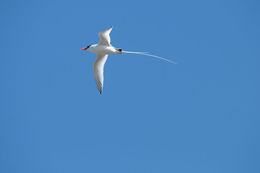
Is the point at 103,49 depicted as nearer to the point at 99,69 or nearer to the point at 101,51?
the point at 101,51

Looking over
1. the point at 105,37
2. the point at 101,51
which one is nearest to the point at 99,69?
the point at 101,51

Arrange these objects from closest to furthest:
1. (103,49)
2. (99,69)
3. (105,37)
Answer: (105,37) → (103,49) → (99,69)

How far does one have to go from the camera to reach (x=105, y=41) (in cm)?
1524

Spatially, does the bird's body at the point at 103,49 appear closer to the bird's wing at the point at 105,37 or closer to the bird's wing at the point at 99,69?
the bird's wing at the point at 105,37

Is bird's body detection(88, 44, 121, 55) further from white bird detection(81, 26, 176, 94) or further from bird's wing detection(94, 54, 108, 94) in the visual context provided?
bird's wing detection(94, 54, 108, 94)

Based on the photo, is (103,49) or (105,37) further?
(103,49)

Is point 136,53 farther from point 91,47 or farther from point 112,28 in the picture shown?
point 91,47

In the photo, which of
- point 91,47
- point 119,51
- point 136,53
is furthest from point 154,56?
point 91,47

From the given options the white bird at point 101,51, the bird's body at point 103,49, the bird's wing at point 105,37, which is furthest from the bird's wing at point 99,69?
the bird's wing at point 105,37

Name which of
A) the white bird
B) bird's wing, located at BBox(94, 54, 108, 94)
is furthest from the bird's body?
bird's wing, located at BBox(94, 54, 108, 94)

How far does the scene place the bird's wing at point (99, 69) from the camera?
54.9ft

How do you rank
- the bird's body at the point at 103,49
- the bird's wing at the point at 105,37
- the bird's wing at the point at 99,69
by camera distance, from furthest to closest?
1. the bird's wing at the point at 99,69
2. the bird's body at the point at 103,49
3. the bird's wing at the point at 105,37

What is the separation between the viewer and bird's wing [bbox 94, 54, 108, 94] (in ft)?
54.9

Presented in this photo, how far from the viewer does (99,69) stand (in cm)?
1691
